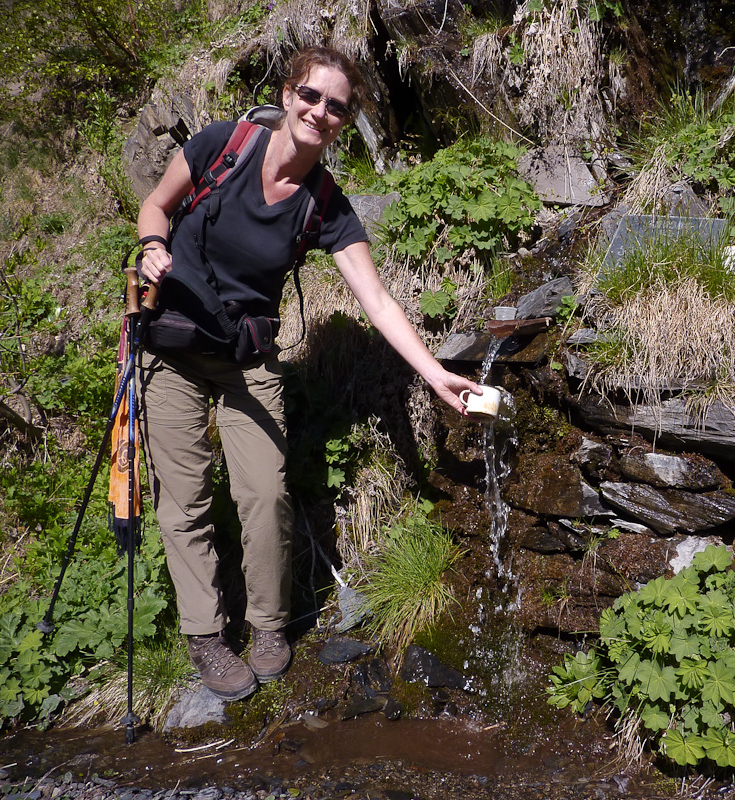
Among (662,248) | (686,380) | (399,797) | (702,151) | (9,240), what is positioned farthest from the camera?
(9,240)

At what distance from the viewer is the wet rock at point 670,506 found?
344cm

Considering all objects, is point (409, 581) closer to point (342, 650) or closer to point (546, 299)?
point (342, 650)

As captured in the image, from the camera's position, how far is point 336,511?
4.54 m

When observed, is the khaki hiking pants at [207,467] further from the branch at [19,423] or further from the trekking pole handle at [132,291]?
the branch at [19,423]

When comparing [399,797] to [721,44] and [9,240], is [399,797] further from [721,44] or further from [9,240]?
[9,240]

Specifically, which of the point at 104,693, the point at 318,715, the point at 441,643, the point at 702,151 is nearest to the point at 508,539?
the point at 441,643

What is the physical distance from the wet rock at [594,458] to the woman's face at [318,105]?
2.30 m

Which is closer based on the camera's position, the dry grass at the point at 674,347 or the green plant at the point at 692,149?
the dry grass at the point at 674,347

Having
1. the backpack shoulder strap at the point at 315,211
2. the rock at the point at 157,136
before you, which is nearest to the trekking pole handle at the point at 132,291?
the backpack shoulder strap at the point at 315,211

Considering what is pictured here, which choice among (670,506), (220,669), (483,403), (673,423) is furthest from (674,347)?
(220,669)

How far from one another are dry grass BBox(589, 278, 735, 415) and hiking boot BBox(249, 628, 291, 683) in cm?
245

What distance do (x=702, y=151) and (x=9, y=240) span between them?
286 inches

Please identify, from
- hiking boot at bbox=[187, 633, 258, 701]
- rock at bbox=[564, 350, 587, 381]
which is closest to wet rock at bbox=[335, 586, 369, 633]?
hiking boot at bbox=[187, 633, 258, 701]

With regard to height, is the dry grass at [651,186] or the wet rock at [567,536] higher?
the dry grass at [651,186]
